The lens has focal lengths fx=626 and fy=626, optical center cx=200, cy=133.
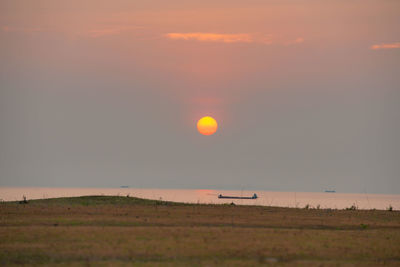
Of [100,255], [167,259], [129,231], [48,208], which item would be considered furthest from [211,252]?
[48,208]

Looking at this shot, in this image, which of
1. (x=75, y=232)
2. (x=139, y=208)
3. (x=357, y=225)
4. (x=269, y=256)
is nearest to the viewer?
(x=269, y=256)

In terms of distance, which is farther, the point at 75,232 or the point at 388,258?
the point at 75,232

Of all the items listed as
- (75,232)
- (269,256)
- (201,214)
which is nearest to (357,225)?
(201,214)

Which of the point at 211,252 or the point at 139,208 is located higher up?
the point at 139,208

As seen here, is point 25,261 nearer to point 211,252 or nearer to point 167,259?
point 167,259

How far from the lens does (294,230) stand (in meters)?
35.4

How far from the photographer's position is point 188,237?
31.0m

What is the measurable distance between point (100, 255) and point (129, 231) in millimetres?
6919

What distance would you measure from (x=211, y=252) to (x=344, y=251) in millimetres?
6207

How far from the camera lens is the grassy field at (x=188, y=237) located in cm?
2572

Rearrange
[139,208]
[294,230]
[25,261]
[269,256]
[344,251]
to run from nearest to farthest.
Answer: [25,261] < [269,256] < [344,251] < [294,230] < [139,208]

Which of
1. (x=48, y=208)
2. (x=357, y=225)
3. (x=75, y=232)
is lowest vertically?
(x=75, y=232)

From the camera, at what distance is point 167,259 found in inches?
1000

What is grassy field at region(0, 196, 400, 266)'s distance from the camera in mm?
25719
